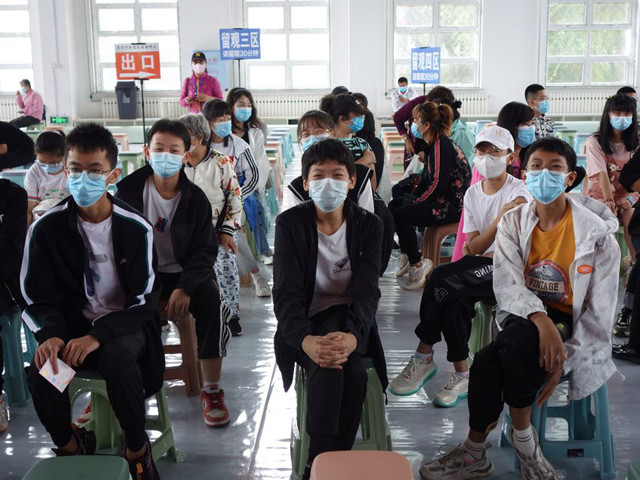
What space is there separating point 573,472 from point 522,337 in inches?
21.7

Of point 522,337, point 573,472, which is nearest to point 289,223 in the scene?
point 522,337

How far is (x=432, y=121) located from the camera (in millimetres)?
4539

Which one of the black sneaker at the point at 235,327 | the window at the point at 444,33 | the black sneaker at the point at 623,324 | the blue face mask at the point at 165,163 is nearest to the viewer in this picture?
the blue face mask at the point at 165,163

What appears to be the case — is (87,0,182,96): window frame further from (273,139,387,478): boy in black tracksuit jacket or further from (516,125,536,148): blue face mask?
(273,139,387,478): boy in black tracksuit jacket

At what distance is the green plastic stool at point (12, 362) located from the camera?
297cm

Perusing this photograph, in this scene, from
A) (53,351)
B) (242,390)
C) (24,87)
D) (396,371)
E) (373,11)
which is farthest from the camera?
(373,11)

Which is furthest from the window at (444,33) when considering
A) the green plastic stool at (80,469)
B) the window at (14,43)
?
the green plastic stool at (80,469)

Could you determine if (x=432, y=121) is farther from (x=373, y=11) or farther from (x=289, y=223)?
(x=373, y=11)

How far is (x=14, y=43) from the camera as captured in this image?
46.2 feet

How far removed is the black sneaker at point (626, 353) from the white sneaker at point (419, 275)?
1.44m

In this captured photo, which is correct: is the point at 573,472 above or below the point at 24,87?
below

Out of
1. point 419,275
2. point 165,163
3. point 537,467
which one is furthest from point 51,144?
point 537,467

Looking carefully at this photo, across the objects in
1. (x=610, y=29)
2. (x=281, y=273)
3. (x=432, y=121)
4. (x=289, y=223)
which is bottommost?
(x=281, y=273)

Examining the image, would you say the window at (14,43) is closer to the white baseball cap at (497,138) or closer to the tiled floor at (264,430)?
the tiled floor at (264,430)
